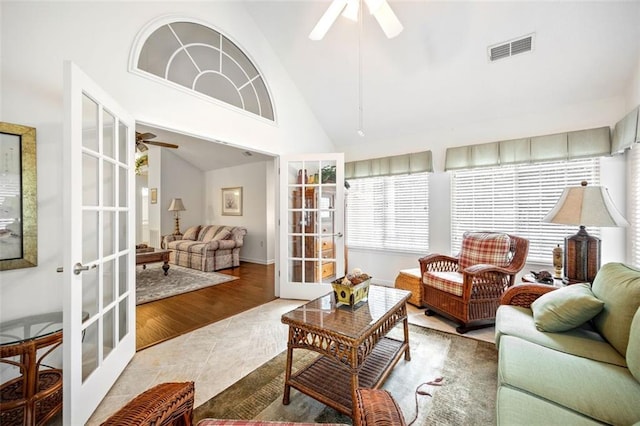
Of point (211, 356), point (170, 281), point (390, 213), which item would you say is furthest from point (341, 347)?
point (170, 281)

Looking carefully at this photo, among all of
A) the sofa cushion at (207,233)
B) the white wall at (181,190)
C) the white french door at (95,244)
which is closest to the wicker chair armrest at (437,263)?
the white french door at (95,244)

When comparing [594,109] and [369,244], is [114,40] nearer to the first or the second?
[369,244]

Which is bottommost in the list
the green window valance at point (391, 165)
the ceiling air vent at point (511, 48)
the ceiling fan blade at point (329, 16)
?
the green window valance at point (391, 165)

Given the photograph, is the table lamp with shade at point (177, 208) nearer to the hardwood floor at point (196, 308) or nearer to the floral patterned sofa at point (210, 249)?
the floral patterned sofa at point (210, 249)

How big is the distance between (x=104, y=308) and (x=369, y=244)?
3476mm

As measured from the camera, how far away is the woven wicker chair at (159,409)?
2.87 feet

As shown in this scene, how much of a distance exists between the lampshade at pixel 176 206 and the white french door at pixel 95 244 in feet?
16.6

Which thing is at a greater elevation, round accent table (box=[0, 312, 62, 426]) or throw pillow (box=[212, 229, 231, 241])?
throw pillow (box=[212, 229, 231, 241])

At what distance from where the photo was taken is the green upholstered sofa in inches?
40.0

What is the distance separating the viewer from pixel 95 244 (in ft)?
5.44

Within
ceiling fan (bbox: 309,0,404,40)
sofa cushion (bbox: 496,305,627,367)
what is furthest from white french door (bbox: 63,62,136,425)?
sofa cushion (bbox: 496,305,627,367)

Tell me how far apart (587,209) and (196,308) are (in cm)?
402

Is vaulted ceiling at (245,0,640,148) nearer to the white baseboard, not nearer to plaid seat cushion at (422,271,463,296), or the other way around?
plaid seat cushion at (422,271,463,296)

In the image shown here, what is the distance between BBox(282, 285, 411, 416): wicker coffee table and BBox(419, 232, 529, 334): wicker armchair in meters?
0.95
